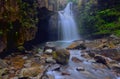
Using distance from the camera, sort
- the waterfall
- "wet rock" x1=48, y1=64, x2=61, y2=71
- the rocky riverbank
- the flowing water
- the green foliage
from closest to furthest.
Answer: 1. the rocky riverbank
2. the flowing water
3. "wet rock" x1=48, y1=64, x2=61, y2=71
4. the green foliage
5. the waterfall

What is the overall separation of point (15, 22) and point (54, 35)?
12950mm

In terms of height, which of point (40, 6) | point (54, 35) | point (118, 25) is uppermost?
point (40, 6)

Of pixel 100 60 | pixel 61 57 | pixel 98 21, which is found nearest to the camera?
pixel 61 57

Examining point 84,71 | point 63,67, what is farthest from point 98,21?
point 84,71

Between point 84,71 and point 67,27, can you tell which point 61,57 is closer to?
point 84,71

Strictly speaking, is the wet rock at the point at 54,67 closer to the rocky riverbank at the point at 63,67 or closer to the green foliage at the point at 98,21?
the rocky riverbank at the point at 63,67

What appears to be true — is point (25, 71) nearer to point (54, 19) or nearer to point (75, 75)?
point (75, 75)

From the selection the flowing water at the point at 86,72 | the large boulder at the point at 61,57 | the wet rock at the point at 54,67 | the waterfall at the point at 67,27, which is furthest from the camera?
the waterfall at the point at 67,27

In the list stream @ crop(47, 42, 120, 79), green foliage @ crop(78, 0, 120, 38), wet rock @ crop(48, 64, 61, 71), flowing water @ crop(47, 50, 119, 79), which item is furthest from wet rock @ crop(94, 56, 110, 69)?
green foliage @ crop(78, 0, 120, 38)

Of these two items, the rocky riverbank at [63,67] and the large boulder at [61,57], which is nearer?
the rocky riverbank at [63,67]

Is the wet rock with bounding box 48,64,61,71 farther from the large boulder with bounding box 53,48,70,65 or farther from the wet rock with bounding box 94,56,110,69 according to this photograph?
the wet rock with bounding box 94,56,110,69

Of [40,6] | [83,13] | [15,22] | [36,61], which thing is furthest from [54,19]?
[36,61]

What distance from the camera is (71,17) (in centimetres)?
2830

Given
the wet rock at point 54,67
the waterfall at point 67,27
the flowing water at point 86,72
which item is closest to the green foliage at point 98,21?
the waterfall at point 67,27
